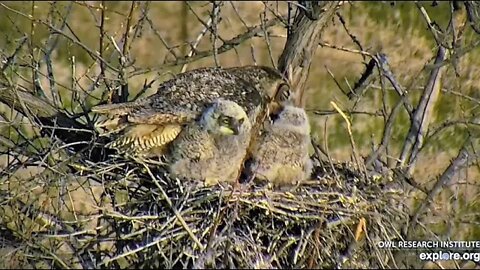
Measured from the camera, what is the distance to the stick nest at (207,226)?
274 centimetres

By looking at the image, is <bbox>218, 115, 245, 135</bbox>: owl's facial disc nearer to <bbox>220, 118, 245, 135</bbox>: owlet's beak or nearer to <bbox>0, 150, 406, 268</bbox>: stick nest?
<bbox>220, 118, 245, 135</bbox>: owlet's beak

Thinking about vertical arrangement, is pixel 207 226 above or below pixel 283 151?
below

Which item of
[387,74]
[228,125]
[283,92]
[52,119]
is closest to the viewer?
[228,125]

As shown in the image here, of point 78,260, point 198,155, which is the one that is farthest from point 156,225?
point 198,155

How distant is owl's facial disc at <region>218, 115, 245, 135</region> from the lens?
318 cm

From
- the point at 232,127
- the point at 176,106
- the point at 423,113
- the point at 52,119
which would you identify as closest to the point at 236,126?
the point at 232,127

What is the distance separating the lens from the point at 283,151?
338 cm

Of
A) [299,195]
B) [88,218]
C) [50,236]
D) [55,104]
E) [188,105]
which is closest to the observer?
[50,236]

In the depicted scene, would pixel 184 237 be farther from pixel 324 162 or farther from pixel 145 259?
pixel 324 162

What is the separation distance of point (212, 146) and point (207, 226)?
0.50 meters

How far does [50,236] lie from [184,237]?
1.41ft

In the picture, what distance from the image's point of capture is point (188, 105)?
130 inches

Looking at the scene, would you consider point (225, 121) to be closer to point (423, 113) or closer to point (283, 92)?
point (283, 92)

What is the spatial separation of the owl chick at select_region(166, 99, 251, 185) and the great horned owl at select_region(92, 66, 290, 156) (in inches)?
2.1
